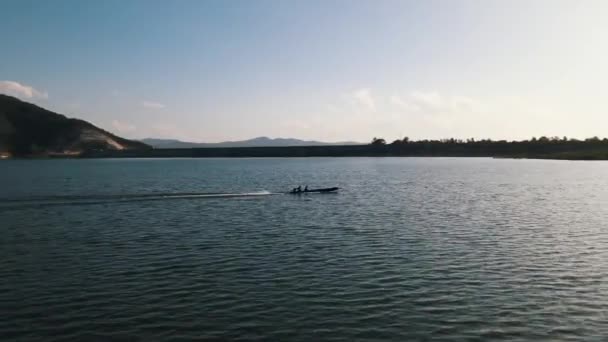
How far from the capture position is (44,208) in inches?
2286

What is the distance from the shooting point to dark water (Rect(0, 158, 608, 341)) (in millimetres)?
19281

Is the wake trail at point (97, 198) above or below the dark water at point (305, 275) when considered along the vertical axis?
below

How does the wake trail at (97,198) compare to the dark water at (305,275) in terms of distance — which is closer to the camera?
the dark water at (305,275)

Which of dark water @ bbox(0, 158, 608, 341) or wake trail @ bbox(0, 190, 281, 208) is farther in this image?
wake trail @ bbox(0, 190, 281, 208)

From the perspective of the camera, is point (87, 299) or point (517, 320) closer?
point (517, 320)

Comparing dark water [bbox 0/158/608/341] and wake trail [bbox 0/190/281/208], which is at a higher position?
dark water [bbox 0/158/608/341]

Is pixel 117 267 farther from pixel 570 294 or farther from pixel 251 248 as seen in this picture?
pixel 570 294

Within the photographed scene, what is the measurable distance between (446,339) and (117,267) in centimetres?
2049

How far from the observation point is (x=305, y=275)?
27.0m

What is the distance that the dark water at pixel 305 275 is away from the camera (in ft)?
63.3

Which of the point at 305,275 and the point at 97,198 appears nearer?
the point at 305,275

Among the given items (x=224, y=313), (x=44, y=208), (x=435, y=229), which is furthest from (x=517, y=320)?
(x=44, y=208)

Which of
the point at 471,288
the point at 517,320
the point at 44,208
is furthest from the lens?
the point at 44,208

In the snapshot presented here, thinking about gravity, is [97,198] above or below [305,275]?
below
